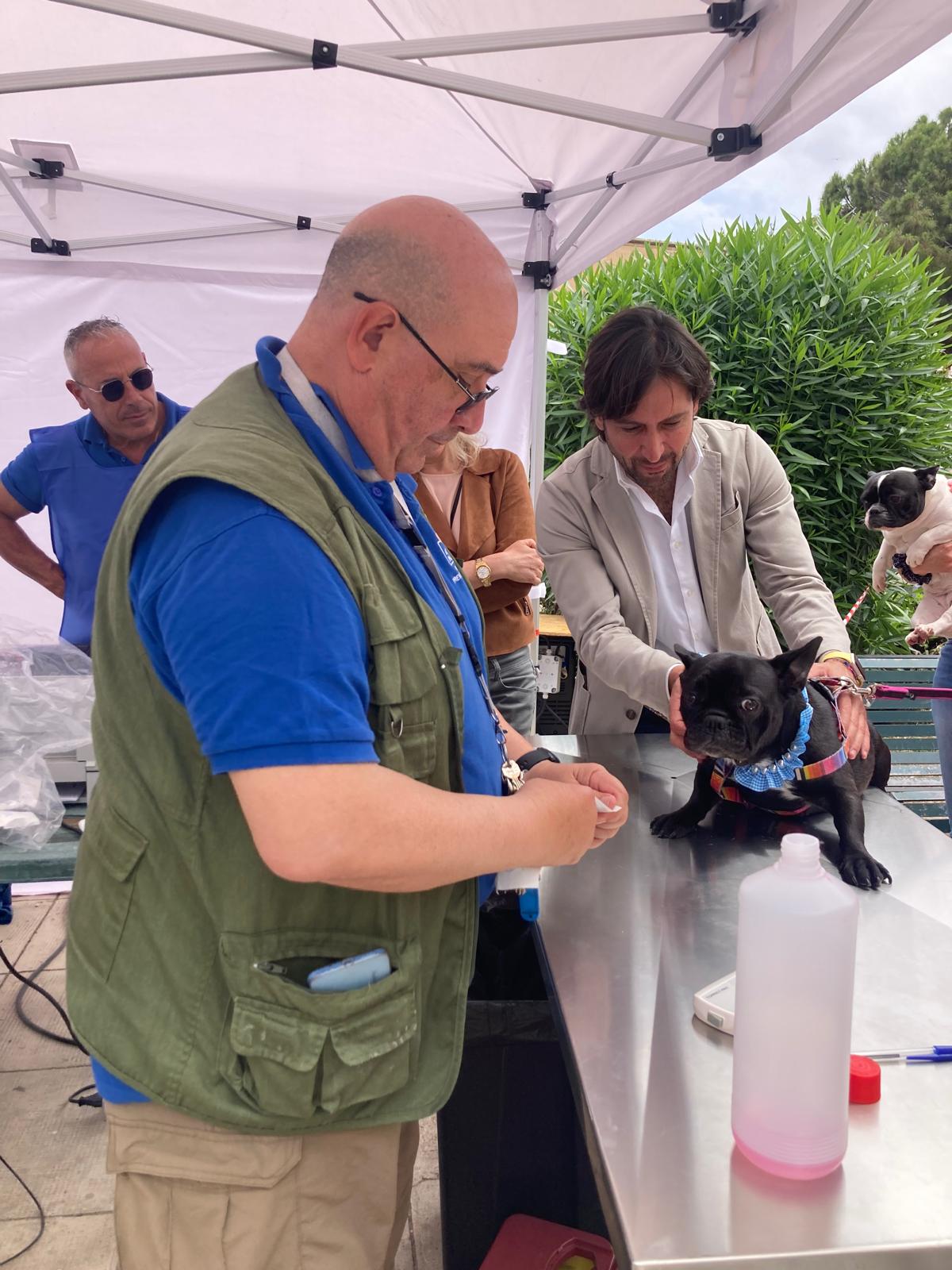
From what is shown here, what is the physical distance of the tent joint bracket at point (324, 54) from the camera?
8.95 feet

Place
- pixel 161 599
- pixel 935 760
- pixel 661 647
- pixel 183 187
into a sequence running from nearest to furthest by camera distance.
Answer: pixel 161 599, pixel 661 647, pixel 935 760, pixel 183 187

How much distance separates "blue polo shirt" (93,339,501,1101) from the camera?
0.93m

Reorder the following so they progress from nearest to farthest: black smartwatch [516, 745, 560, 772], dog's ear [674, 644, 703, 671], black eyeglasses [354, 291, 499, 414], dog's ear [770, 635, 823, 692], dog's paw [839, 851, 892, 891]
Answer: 1. black eyeglasses [354, 291, 499, 414]
2. black smartwatch [516, 745, 560, 772]
3. dog's paw [839, 851, 892, 891]
4. dog's ear [770, 635, 823, 692]
5. dog's ear [674, 644, 703, 671]

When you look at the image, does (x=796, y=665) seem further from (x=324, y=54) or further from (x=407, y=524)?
(x=324, y=54)

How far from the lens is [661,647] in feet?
9.27

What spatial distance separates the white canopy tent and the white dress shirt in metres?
1.09

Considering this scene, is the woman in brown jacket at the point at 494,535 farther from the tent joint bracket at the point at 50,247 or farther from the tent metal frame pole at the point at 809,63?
the tent joint bracket at the point at 50,247

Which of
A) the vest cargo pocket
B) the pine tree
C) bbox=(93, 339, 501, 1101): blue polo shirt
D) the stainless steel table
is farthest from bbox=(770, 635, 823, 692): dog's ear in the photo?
the pine tree

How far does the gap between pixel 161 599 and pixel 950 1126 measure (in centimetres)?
110

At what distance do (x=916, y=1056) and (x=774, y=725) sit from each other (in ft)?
2.53

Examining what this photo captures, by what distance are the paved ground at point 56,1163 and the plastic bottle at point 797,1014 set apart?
186 cm

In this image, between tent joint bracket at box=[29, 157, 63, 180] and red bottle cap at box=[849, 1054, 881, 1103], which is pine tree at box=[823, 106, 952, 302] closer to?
tent joint bracket at box=[29, 157, 63, 180]

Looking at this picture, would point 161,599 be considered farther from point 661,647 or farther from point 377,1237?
point 661,647

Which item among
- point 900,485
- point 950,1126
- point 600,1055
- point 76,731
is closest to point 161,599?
point 600,1055
